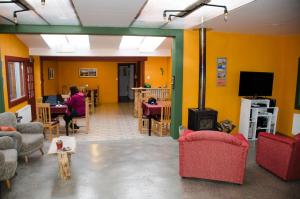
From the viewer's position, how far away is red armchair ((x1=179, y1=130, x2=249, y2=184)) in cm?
335

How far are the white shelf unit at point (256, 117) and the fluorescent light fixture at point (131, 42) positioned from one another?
3.74 metres

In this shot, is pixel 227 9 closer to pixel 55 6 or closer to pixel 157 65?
pixel 55 6

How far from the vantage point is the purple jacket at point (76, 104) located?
6527 mm

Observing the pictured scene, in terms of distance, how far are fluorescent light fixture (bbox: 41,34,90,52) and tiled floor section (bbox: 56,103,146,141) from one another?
239 cm

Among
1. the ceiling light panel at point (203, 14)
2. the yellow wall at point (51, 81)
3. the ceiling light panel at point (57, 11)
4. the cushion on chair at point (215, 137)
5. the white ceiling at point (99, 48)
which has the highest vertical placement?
the ceiling light panel at point (203, 14)

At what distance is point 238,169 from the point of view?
3.42 m

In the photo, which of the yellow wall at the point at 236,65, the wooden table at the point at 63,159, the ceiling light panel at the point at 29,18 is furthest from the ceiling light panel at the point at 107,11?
the wooden table at the point at 63,159

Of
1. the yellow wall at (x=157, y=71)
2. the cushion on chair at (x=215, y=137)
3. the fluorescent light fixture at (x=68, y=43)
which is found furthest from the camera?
the yellow wall at (x=157, y=71)

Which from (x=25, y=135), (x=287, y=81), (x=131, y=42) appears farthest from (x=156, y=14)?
(x=287, y=81)

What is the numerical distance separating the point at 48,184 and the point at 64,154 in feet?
1.52

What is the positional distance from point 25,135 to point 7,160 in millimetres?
1248

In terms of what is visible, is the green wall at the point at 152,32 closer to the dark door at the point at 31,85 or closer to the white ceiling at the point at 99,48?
the white ceiling at the point at 99,48

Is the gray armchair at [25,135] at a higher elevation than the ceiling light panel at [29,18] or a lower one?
lower

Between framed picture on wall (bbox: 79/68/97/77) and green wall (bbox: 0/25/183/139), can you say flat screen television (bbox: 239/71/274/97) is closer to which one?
green wall (bbox: 0/25/183/139)
